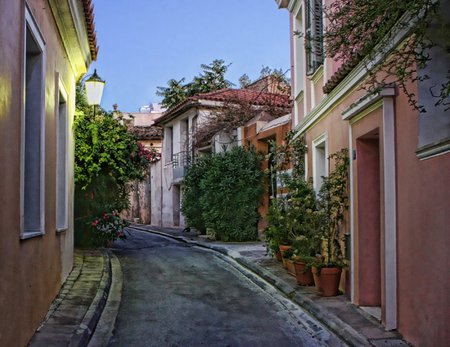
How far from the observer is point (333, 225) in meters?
8.37

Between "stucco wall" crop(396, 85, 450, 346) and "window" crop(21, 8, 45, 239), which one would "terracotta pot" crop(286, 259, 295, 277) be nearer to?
"stucco wall" crop(396, 85, 450, 346)

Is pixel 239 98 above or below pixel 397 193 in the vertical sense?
above

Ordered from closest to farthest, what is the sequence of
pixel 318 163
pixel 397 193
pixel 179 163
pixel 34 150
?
pixel 397 193 < pixel 34 150 < pixel 318 163 < pixel 179 163

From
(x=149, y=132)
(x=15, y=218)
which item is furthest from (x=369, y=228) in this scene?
(x=149, y=132)

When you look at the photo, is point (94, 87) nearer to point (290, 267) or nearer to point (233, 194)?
point (290, 267)

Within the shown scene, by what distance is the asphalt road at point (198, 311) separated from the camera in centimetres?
611

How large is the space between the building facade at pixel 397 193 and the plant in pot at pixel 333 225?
223 mm

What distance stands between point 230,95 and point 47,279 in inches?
679

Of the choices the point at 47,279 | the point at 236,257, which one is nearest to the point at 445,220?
the point at 47,279

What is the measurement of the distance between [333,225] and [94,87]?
21.6 ft

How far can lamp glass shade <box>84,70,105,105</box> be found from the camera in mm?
12008

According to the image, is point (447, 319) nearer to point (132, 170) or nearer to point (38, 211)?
point (38, 211)

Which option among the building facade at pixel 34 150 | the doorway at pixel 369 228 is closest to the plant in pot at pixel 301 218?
the doorway at pixel 369 228

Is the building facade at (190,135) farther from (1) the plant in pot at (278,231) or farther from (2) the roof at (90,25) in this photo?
(2) the roof at (90,25)
